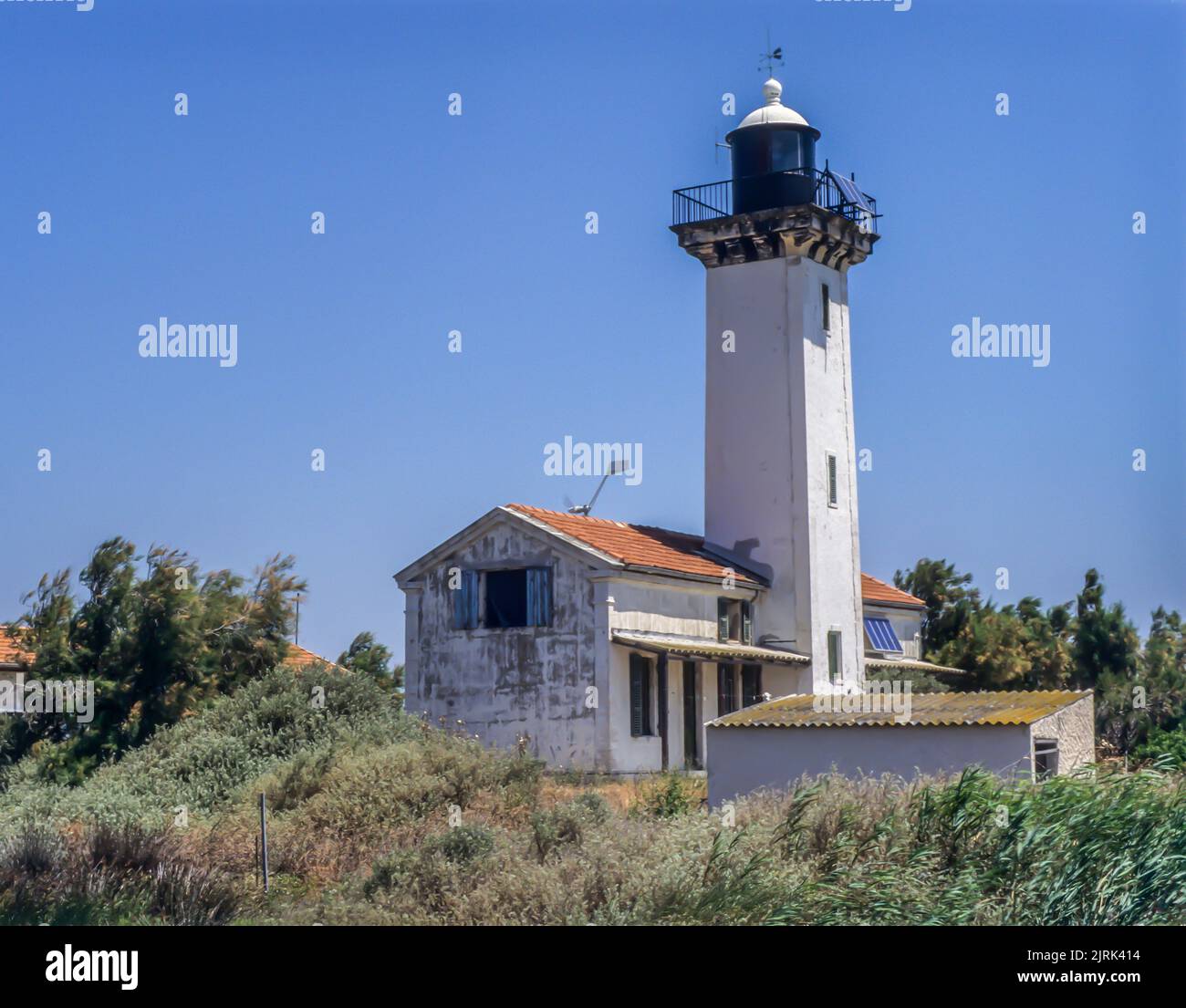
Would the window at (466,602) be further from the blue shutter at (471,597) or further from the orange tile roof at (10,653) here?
the orange tile roof at (10,653)

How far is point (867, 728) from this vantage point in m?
20.8

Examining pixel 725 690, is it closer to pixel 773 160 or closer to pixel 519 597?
pixel 519 597

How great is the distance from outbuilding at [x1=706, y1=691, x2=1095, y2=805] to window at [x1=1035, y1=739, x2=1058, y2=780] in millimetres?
11

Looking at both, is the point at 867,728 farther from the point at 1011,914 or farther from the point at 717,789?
the point at 1011,914

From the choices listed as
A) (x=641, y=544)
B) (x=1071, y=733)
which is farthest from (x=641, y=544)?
(x=1071, y=733)

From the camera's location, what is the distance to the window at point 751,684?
3238cm

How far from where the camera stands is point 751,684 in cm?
3259

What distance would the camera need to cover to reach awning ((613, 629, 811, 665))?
2892cm

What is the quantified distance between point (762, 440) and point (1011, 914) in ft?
66.0

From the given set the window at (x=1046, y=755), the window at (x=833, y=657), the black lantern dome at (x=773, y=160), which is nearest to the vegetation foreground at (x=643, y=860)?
the window at (x=1046, y=755)

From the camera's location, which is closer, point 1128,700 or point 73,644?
point 73,644

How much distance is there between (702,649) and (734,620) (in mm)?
2237

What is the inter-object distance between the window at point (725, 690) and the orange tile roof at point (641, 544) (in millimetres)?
1782
